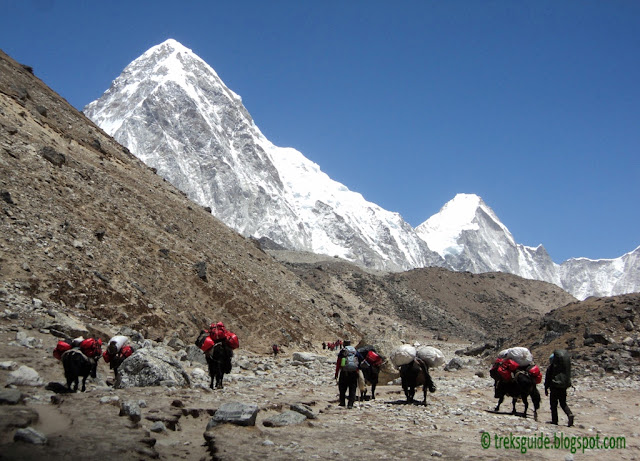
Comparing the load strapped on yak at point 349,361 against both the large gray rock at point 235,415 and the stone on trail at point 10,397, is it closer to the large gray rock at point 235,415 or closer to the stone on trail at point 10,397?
the large gray rock at point 235,415

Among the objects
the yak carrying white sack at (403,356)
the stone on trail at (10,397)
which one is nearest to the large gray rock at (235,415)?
the stone on trail at (10,397)

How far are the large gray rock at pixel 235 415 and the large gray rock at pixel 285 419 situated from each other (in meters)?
0.47

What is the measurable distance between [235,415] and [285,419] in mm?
1347

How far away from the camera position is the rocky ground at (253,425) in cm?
850

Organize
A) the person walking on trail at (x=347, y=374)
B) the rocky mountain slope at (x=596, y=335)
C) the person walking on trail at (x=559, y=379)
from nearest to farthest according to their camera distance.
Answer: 1. the person walking on trail at (x=559, y=379)
2. the person walking on trail at (x=347, y=374)
3. the rocky mountain slope at (x=596, y=335)

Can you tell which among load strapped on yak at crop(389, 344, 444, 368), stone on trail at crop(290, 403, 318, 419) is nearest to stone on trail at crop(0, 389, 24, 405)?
stone on trail at crop(290, 403, 318, 419)

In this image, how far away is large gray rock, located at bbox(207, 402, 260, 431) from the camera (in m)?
10.1

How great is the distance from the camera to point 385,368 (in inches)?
858

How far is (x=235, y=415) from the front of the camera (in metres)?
10.2

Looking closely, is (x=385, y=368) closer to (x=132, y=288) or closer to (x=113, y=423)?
(x=132, y=288)

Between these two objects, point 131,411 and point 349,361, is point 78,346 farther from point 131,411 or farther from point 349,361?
point 349,361

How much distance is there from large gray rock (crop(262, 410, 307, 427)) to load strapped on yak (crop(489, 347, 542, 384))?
19.5ft

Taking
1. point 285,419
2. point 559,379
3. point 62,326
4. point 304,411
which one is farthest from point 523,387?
point 62,326

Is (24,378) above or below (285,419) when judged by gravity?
above
